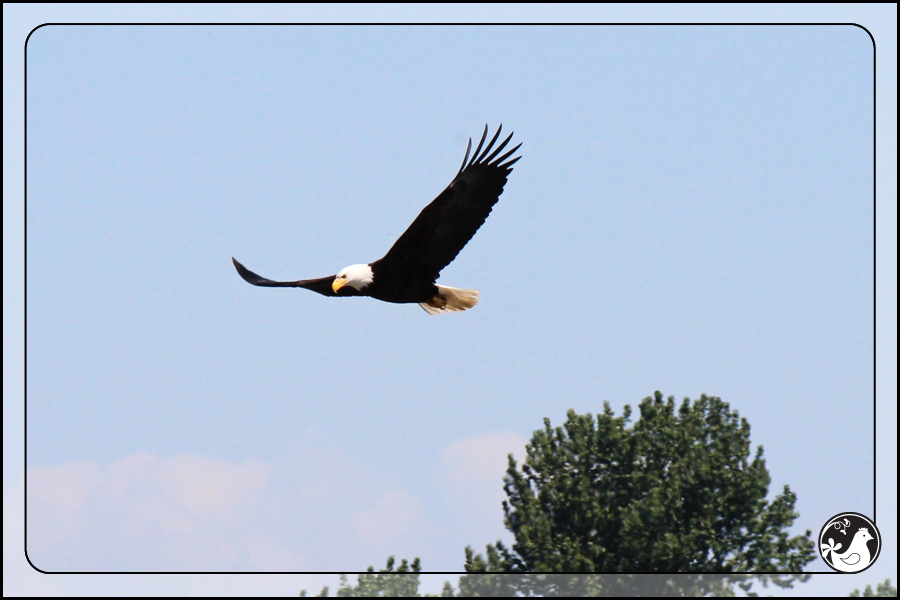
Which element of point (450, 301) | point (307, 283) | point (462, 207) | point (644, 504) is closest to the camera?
point (462, 207)

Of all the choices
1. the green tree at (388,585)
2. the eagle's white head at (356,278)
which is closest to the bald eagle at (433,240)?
the eagle's white head at (356,278)

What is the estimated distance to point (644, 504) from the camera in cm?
2147

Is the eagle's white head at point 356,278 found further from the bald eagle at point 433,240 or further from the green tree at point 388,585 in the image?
the green tree at point 388,585

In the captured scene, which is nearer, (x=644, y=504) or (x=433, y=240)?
(x=433, y=240)

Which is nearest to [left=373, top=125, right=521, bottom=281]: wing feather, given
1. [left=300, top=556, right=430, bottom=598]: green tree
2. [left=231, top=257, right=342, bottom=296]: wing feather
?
[left=231, top=257, right=342, bottom=296]: wing feather

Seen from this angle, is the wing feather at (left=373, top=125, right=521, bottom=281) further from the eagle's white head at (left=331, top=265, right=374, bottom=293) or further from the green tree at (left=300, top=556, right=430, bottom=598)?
the green tree at (left=300, top=556, right=430, bottom=598)

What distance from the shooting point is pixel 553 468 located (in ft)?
76.4

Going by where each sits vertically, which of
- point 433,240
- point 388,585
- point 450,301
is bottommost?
point 388,585

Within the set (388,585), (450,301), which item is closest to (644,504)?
(388,585)

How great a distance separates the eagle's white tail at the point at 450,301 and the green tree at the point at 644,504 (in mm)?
11825

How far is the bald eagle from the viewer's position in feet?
30.8

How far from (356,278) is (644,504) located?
44.1 ft

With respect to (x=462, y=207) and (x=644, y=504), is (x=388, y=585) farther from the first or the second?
(x=462, y=207)

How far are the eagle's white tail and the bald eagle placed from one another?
0.30 metres
